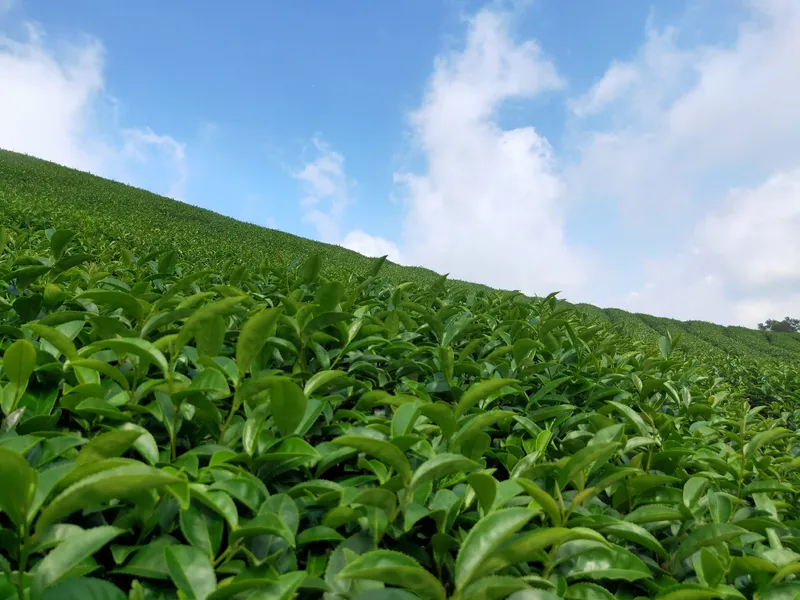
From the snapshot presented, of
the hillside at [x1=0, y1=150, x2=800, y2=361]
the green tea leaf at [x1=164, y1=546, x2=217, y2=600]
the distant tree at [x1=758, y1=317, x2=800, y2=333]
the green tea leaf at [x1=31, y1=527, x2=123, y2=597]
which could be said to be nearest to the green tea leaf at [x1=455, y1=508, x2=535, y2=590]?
the green tea leaf at [x1=164, y1=546, x2=217, y2=600]

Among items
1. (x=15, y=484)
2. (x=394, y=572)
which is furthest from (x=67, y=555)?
(x=394, y=572)

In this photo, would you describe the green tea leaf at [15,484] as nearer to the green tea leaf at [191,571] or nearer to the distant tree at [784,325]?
the green tea leaf at [191,571]

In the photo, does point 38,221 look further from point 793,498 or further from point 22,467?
point 793,498

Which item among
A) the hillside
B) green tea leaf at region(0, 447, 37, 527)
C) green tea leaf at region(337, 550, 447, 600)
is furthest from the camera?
the hillside

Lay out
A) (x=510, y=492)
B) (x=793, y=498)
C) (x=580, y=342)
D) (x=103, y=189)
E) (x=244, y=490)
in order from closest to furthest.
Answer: (x=244, y=490), (x=510, y=492), (x=793, y=498), (x=580, y=342), (x=103, y=189)

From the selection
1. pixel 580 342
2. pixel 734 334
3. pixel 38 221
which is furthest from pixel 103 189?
pixel 734 334

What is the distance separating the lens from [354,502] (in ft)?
3.61

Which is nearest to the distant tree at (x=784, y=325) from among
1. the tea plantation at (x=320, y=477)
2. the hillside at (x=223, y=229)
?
the hillside at (x=223, y=229)

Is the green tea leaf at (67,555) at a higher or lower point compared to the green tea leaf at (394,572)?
lower

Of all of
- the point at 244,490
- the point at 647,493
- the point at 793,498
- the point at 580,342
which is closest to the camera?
the point at 244,490

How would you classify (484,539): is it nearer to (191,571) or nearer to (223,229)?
(191,571)

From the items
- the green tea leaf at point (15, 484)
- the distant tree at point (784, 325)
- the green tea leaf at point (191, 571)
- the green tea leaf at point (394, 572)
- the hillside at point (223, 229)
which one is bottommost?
the green tea leaf at point (191, 571)

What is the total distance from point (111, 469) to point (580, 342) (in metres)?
2.34

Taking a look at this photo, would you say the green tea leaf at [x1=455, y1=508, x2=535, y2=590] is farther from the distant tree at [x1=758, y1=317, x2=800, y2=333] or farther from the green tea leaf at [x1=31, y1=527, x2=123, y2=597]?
the distant tree at [x1=758, y1=317, x2=800, y2=333]
